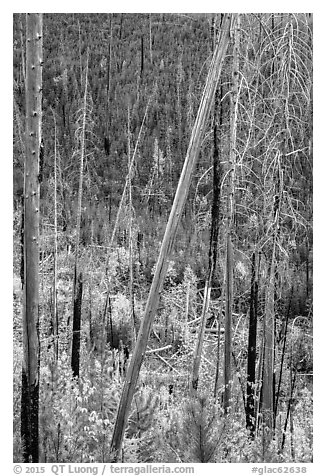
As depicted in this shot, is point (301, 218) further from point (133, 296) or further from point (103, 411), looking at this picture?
point (103, 411)

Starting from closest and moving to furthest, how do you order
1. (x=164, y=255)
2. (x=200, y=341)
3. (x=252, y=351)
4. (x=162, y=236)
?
(x=164, y=255)
(x=162, y=236)
(x=252, y=351)
(x=200, y=341)

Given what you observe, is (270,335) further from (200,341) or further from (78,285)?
(78,285)

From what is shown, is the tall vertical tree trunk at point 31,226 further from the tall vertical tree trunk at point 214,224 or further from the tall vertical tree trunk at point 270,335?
A: the tall vertical tree trunk at point 270,335

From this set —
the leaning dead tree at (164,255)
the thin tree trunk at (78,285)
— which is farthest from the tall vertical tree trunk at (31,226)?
the thin tree trunk at (78,285)

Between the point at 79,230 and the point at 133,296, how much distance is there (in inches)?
42.4

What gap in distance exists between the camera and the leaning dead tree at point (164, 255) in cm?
464

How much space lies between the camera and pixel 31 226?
4.51 metres

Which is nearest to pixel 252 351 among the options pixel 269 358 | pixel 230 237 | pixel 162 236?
pixel 269 358

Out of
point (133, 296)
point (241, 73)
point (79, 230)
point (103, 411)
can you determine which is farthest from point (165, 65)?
point (103, 411)

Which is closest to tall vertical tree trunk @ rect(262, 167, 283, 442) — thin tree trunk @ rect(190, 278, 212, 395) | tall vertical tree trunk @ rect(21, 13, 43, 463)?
thin tree trunk @ rect(190, 278, 212, 395)

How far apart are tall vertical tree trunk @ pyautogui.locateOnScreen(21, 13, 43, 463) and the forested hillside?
0.01m

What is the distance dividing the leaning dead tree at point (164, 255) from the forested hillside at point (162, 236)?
2 centimetres

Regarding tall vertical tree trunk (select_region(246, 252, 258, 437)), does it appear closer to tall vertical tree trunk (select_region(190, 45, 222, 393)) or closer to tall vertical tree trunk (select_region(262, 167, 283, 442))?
tall vertical tree trunk (select_region(262, 167, 283, 442))

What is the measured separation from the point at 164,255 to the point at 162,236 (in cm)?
115
